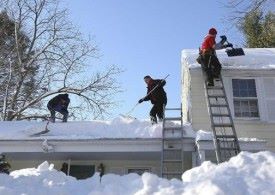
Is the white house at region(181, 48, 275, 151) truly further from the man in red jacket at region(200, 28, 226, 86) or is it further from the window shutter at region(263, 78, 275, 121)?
A: the man in red jacket at region(200, 28, 226, 86)

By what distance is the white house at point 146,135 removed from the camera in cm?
1195

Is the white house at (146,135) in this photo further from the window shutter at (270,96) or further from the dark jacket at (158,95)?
the dark jacket at (158,95)

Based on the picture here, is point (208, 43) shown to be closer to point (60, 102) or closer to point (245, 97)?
point (245, 97)

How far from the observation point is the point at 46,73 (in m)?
24.3

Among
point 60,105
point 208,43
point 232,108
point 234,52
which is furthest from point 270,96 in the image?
point 60,105

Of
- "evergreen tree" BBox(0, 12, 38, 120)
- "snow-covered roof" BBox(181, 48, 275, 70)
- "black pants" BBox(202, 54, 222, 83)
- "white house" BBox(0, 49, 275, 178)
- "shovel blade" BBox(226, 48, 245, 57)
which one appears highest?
"evergreen tree" BBox(0, 12, 38, 120)

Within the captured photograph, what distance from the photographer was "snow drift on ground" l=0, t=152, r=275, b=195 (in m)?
5.43

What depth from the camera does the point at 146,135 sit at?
12141 millimetres

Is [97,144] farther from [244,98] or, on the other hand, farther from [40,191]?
[40,191]

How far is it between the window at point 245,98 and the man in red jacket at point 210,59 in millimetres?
983

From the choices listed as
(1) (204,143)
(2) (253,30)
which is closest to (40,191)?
(1) (204,143)

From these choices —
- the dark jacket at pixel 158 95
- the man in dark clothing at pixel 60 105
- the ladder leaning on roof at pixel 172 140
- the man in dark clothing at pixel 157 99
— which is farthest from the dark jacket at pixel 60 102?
the ladder leaning on roof at pixel 172 140

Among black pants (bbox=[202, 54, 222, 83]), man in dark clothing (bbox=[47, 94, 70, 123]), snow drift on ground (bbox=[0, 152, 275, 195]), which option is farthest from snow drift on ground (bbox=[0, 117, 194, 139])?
snow drift on ground (bbox=[0, 152, 275, 195])

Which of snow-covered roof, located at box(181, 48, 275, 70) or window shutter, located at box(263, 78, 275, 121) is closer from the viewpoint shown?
window shutter, located at box(263, 78, 275, 121)
